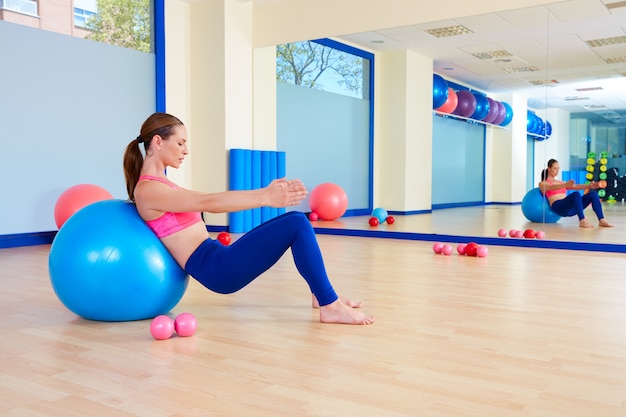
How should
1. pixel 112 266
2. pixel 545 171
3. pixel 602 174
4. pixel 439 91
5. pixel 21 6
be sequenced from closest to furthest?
pixel 112 266
pixel 21 6
pixel 602 174
pixel 545 171
pixel 439 91

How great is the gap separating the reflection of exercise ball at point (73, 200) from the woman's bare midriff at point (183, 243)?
3.02 m

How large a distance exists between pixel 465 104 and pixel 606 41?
3.16 m

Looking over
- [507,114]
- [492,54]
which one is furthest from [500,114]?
[492,54]

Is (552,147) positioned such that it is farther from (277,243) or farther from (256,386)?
(256,386)

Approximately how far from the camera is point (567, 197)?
23.2 feet

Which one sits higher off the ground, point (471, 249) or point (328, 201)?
point (328, 201)

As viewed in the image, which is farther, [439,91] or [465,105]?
[465,105]

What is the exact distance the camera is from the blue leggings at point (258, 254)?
104 inches

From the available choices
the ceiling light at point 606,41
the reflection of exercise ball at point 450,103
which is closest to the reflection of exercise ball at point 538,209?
the ceiling light at point 606,41

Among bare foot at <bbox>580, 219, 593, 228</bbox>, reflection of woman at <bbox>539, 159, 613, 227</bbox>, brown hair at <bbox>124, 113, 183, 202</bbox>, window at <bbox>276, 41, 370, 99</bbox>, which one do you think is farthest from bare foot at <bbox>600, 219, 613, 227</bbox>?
brown hair at <bbox>124, 113, 183, 202</bbox>

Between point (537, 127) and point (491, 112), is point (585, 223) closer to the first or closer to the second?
point (537, 127)

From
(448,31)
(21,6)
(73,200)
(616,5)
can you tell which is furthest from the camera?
(448,31)

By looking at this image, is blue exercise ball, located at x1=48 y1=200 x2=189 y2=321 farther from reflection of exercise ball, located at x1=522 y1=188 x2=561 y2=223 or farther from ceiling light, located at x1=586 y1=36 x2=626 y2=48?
ceiling light, located at x1=586 y1=36 x2=626 y2=48

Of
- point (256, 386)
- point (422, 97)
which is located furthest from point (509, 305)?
point (422, 97)
